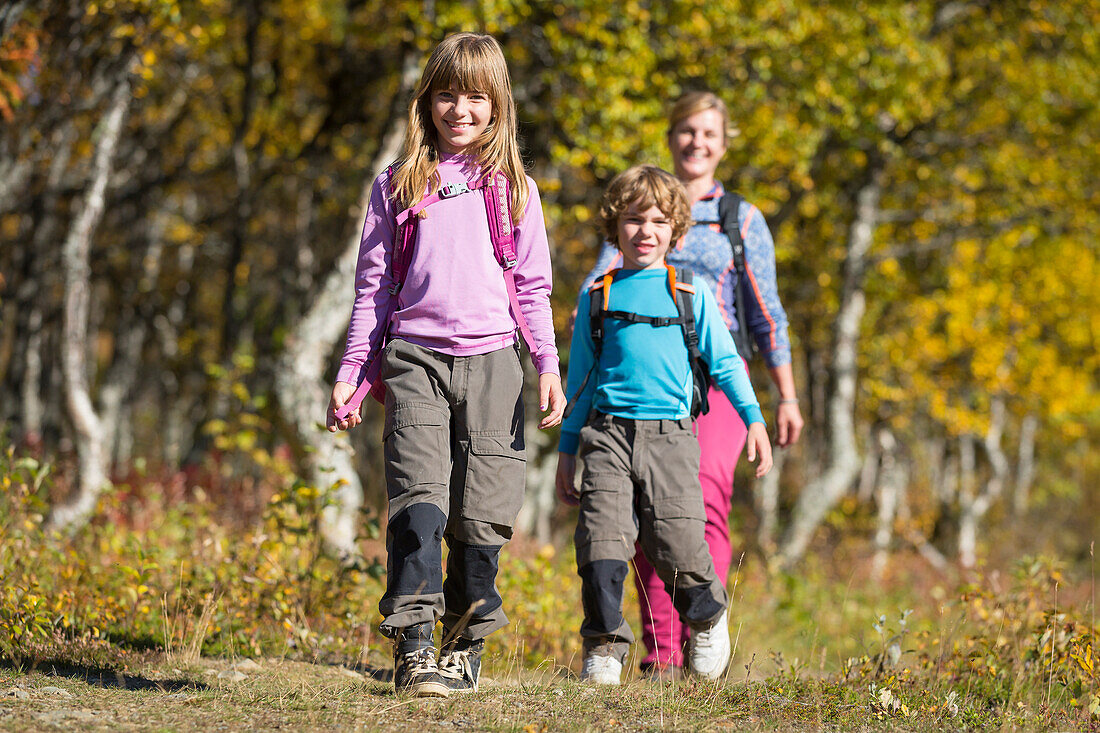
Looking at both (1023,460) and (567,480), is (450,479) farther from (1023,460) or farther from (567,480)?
(1023,460)

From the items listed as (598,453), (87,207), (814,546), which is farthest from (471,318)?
(814,546)

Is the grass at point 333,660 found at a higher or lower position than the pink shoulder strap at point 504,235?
lower

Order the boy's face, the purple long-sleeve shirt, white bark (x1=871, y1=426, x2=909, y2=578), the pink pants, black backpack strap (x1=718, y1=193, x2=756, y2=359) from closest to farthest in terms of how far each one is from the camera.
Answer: the purple long-sleeve shirt < the boy's face < the pink pants < black backpack strap (x1=718, y1=193, x2=756, y2=359) < white bark (x1=871, y1=426, x2=909, y2=578)

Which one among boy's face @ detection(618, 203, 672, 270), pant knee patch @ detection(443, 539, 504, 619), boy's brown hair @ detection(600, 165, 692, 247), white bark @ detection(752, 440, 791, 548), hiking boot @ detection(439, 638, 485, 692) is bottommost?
white bark @ detection(752, 440, 791, 548)

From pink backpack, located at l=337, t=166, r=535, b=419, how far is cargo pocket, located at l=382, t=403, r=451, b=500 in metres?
0.20

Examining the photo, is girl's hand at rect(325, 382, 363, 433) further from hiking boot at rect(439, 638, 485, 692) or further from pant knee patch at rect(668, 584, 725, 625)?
pant knee patch at rect(668, 584, 725, 625)

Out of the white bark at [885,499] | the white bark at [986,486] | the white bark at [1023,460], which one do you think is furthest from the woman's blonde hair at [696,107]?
the white bark at [1023,460]

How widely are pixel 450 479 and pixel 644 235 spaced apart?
4.00 ft

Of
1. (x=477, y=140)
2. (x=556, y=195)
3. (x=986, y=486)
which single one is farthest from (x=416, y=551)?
(x=986, y=486)

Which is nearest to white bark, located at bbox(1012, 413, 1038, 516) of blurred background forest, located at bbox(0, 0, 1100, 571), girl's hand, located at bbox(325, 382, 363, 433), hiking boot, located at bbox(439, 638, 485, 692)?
blurred background forest, located at bbox(0, 0, 1100, 571)

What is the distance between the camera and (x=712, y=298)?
12.4 feet

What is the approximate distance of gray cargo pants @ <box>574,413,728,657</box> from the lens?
11.4 feet

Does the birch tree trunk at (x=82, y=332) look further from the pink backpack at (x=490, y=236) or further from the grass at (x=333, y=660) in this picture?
the pink backpack at (x=490, y=236)

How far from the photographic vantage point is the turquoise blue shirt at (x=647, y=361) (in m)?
3.60
